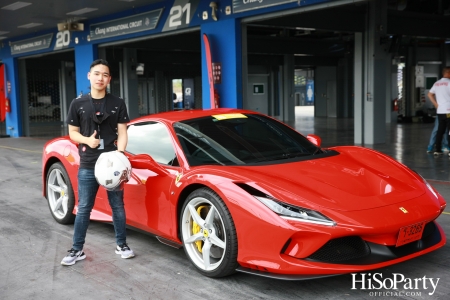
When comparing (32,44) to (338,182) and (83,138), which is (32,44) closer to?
(83,138)

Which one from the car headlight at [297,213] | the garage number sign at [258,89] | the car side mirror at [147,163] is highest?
the garage number sign at [258,89]

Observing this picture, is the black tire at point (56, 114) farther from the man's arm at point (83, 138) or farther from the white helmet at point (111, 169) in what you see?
the white helmet at point (111, 169)

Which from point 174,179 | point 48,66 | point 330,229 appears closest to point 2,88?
point 48,66

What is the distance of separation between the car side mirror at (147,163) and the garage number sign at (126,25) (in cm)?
927

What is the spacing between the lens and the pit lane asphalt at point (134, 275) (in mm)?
3363

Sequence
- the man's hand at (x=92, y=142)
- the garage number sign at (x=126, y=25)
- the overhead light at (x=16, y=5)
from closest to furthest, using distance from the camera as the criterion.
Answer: the man's hand at (x=92, y=142), the overhead light at (x=16, y=5), the garage number sign at (x=126, y=25)

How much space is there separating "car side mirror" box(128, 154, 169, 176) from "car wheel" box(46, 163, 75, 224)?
1.35 m

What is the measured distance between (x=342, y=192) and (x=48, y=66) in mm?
26241

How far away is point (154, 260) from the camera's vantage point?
4172 millimetres

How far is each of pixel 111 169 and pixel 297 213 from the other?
5.07 ft

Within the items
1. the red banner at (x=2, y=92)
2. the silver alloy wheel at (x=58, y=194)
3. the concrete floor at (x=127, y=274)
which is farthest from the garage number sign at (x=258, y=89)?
the silver alloy wheel at (x=58, y=194)

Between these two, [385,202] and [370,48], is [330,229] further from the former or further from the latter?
[370,48]

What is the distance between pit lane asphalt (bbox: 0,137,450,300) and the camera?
3363 mm

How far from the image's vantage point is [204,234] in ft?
12.0
